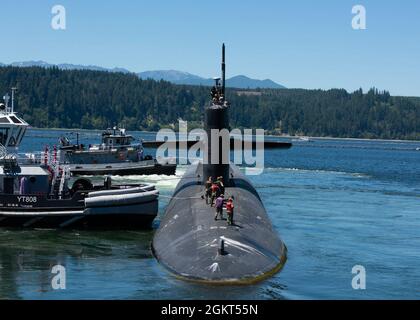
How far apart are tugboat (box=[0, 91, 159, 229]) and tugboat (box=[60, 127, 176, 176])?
37.3 metres

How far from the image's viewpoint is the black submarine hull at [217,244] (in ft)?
90.5

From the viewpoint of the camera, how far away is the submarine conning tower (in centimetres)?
4006

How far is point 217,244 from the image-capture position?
29.2 metres

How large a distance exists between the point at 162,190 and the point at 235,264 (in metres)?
40.2

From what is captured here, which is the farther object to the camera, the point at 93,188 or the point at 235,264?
the point at 93,188

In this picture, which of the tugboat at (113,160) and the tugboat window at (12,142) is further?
the tugboat at (113,160)

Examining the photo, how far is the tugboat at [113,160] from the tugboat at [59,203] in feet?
122

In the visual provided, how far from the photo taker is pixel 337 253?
38.7 meters

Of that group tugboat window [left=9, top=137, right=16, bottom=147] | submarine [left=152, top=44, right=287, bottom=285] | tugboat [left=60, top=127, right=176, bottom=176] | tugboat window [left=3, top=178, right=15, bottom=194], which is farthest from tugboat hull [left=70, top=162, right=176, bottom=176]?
submarine [left=152, top=44, right=287, bottom=285]

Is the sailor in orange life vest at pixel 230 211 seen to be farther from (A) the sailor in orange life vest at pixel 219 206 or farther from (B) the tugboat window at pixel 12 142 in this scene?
(B) the tugboat window at pixel 12 142

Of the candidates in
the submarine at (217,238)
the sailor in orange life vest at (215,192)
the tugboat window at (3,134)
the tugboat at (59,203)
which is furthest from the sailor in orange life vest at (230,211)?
the tugboat window at (3,134)
